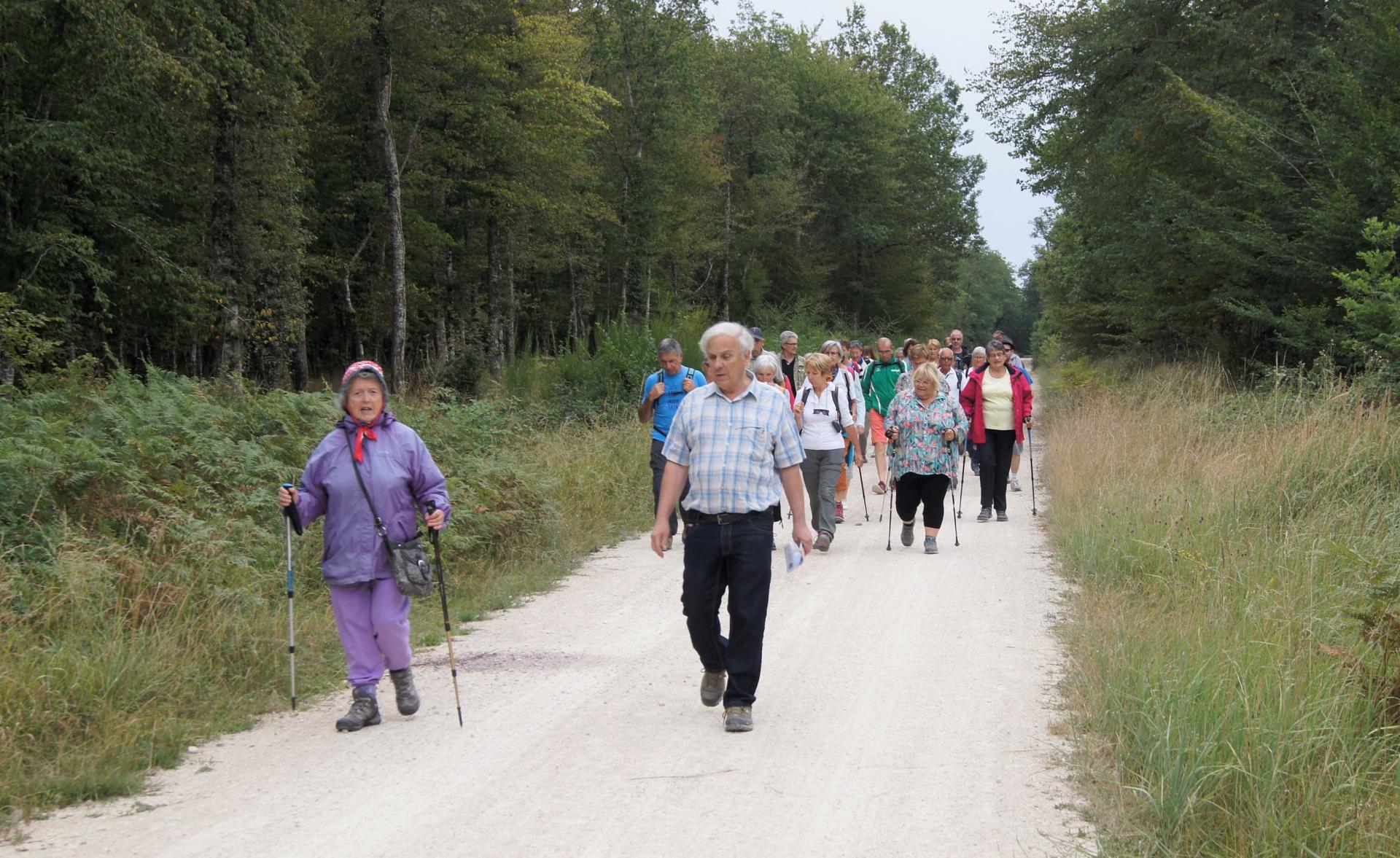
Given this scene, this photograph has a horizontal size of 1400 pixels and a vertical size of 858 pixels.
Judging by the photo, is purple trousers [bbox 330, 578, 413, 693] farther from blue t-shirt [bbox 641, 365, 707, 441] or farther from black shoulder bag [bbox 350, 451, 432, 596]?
blue t-shirt [bbox 641, 365, 707, 441]

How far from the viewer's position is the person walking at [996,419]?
45.7ft

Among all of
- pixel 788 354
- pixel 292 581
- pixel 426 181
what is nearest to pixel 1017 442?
pixel 788 354

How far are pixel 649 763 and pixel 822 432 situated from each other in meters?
7.08

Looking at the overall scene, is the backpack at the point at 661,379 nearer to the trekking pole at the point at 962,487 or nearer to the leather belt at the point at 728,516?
the trekking pole at the point at 962,487

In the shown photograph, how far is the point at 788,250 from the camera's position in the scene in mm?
58281

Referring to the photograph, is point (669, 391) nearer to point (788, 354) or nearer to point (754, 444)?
point (788, 354)

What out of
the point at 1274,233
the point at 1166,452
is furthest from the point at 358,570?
the point at 1274,233

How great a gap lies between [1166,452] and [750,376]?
25.8 feet

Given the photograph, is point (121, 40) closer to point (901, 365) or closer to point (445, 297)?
point (901, 365)

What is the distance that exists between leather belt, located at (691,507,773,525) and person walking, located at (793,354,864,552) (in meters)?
5.81

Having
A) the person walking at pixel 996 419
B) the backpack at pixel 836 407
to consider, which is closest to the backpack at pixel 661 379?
the backpack at pixel 836 407

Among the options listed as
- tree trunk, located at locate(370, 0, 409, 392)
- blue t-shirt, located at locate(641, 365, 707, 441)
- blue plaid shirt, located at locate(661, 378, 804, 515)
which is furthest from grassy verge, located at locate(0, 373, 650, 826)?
tree trunk, located at locate(370, 0, 409, 392)

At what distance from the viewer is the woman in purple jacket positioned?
612 centimetres

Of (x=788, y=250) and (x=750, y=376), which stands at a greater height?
(x=788, y=250)
